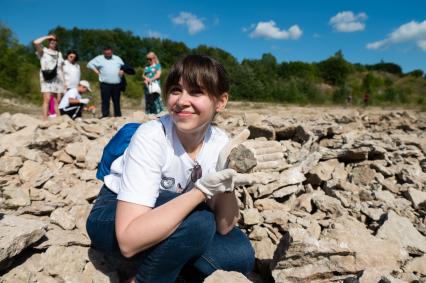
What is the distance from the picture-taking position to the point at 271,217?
2766 mm

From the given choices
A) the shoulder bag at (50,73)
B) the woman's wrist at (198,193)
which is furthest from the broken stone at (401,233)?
the shoulder bag at (50,73)

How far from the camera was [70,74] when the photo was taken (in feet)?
20.4

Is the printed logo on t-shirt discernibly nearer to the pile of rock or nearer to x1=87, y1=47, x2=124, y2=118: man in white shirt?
the pile of rock

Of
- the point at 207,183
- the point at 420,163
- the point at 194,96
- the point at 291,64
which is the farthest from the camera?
the point at 291,64

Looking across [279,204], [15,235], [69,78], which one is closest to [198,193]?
[15,235]

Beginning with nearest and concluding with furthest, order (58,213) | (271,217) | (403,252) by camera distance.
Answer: (403,252), (58,213), (271,217)

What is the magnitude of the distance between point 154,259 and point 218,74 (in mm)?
1028

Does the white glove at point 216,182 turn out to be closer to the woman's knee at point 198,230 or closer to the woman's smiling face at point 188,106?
the woman's knee at point 198,230

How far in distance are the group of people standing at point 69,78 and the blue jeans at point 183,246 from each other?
4.50 metres

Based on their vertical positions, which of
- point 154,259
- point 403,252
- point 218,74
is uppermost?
point 218,74

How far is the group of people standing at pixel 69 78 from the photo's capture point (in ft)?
18.9

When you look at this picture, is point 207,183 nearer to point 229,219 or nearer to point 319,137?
point 229,219

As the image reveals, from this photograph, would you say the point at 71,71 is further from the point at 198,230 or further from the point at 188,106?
the point at 198,230

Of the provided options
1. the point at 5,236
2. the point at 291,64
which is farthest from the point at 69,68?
the point at 291,64
